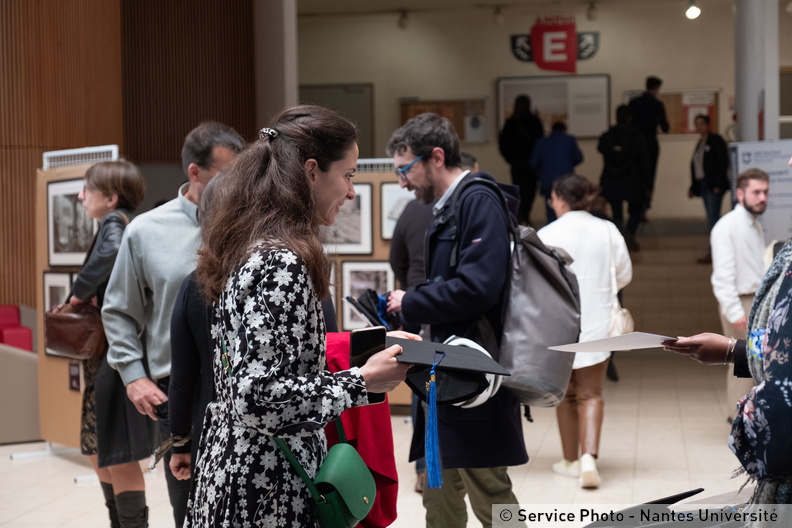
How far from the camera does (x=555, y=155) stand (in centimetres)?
1292

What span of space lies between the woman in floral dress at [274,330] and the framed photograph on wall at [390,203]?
204 inches

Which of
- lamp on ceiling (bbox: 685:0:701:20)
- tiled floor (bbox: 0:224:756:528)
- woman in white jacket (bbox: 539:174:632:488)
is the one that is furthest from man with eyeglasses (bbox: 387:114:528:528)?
lamp on ceiling (bbox: 685:0:701:20)

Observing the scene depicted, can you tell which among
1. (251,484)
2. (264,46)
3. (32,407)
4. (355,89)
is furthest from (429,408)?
(355,89)

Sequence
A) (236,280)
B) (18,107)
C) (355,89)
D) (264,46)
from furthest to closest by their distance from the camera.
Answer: (355,89) < (264,46) < (18,107) < (236,280)

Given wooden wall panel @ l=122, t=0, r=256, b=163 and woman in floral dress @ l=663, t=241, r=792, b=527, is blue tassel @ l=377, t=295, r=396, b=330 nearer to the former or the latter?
woman in floral dress @ l=663, t=241, r=792, b=527

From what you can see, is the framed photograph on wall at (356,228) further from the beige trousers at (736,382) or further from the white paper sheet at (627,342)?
the white paper sheet at (627,342)

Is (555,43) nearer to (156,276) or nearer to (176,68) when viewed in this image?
(176,68)

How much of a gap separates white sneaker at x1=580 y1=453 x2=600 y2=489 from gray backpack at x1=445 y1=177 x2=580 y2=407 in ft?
7.47

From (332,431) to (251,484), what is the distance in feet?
1.28

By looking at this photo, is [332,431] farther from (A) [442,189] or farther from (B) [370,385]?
(A) [442,189]

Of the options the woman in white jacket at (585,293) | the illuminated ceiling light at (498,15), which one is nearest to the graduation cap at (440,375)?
the woman in white jacket at (585,293)

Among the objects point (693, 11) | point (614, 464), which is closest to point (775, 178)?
point (614, 464)

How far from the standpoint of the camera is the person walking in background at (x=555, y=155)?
12914 millimetres

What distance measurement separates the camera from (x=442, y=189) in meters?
3.51
